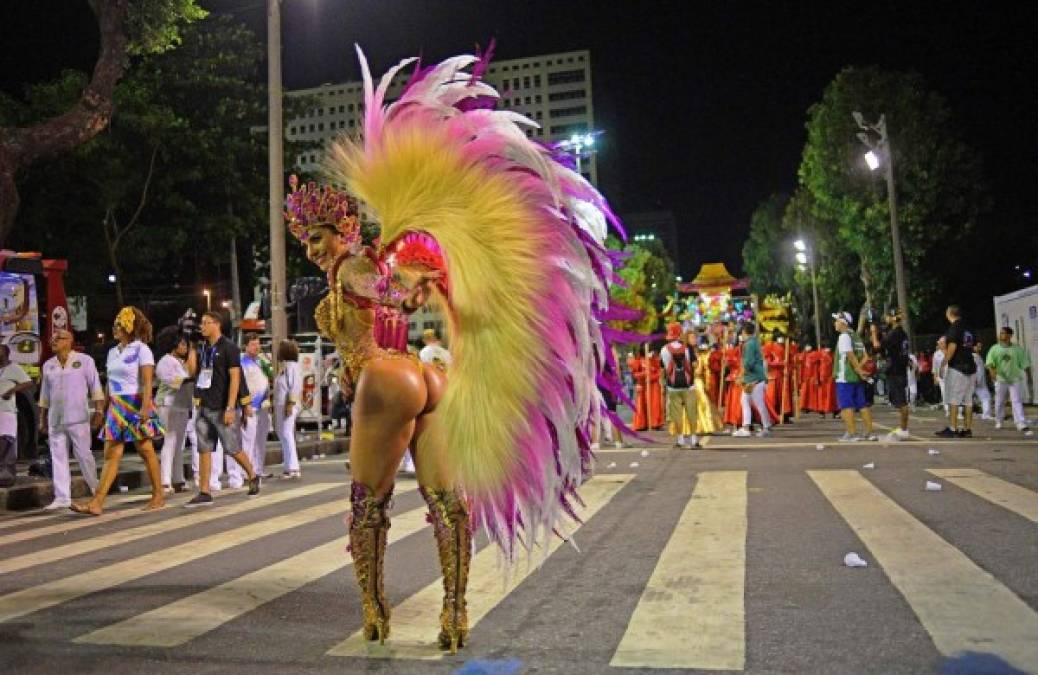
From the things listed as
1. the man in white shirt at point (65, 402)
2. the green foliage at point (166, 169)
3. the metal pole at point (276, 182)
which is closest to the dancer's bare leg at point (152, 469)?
the man in white shirt at point (65, 402)

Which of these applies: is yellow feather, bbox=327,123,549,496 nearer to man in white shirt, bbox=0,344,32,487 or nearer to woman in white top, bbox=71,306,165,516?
woman in white top, bbox=71,306,165,516

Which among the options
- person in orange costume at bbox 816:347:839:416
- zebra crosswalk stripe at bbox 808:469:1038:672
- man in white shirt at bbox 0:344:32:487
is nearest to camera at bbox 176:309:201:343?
man in white shirt at bbox 0:344:32:487

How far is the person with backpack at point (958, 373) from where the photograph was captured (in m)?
12.7

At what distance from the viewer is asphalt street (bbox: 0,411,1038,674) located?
11.4 ft

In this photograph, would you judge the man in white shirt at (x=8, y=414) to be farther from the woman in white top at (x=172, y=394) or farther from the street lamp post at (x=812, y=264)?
the street lamp post at (x=812, y=264)

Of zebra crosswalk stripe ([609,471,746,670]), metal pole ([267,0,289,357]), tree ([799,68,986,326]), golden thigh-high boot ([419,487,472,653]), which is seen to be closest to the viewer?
zebra crosswalk stripe ([609,471,746,670])

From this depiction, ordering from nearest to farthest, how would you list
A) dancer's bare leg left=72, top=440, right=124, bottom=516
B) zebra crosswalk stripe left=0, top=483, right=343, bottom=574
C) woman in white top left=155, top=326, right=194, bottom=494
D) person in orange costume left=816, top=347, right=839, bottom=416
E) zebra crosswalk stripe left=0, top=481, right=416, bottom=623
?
zebra crosswalk stripe left=0, top=481, right=416, bottom=623 < zebra crosswalk stripe left=0, top=483, right=343, bottom=574 < dancer's bare leg left=72, top=440, right=124, bottom=516 < woman in white top left=155, top=326, right=194, bottom=494 < person in orange costume left=816, top=347, right=839, bottom=416

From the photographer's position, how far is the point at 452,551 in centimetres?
353

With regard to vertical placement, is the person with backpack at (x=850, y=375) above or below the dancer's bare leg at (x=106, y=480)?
above

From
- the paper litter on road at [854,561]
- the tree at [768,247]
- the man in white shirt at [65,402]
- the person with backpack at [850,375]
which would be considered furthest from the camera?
the tree at [768,247]

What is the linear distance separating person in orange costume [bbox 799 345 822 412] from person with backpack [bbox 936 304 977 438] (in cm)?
821

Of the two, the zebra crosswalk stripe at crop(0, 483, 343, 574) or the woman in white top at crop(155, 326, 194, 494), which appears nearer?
the zebra crosswalk stripe at crop(0, 483, 343, 574)

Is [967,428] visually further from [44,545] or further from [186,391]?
[44,545]

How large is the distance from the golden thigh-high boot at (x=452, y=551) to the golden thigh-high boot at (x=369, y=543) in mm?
224
